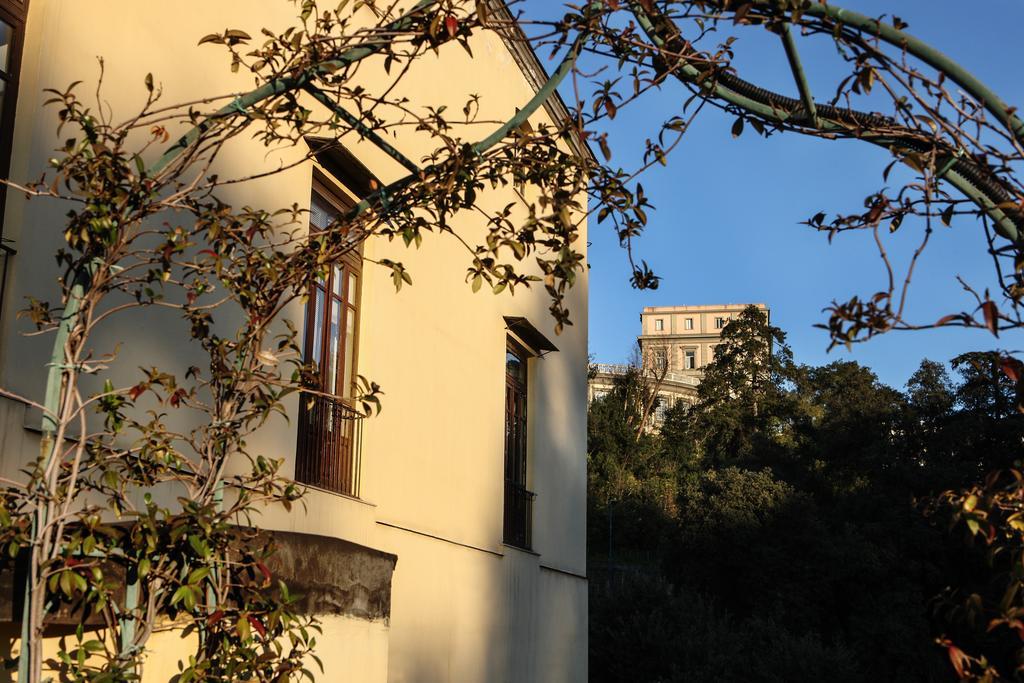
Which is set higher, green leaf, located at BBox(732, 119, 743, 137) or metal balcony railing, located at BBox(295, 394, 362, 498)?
green leaf, located at BBox(732, 119, 743, 137)

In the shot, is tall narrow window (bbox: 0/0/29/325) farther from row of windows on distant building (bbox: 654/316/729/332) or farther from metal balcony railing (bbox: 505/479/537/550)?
row of windows on distant building (bbox: 654/316/729/332)

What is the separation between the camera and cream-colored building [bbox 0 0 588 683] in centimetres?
437

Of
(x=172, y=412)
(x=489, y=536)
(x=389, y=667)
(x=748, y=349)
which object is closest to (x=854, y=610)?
(x=748, y=349)

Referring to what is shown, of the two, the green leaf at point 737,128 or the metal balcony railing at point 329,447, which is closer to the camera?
the green leaf at point 737,128

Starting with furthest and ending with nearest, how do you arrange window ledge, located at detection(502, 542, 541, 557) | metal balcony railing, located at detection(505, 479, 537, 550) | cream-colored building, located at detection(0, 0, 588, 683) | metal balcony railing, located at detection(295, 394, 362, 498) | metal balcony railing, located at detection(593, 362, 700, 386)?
metal balcony railing, located at detection(593, 362, 700, 386), metal balcony railing, located at detection(505, 479, 537, 550), window ledge, located at detection(502, 542, 541, 557), metal balcony railing, located at detection(295, 394, 362, 498), cream-colored building, located at detection(0, 0, 588, 683)

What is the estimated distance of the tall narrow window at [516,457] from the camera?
970 cm

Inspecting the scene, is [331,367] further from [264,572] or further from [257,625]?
[257,625]

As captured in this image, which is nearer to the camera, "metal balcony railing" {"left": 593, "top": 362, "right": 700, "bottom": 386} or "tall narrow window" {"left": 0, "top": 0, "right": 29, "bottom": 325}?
"tall narrow window" {"left": 0, "top": 0, "right": 29, "bottom": 325}

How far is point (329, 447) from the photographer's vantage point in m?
6.62

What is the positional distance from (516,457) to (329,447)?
3.59 m

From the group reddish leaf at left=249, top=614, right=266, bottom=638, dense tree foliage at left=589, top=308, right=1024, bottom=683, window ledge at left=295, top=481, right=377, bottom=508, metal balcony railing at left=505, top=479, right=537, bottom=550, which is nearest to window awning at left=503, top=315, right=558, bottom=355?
metal balcony railing at left=505, top=479, right=537, bottom=550

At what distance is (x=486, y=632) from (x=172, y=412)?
4346mm

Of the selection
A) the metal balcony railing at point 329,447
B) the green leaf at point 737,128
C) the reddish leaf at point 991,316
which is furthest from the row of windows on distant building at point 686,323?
the reddish leaf at point 991,316

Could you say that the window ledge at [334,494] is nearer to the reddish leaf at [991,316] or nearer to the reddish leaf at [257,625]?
the reddish leaf at [257,625]
